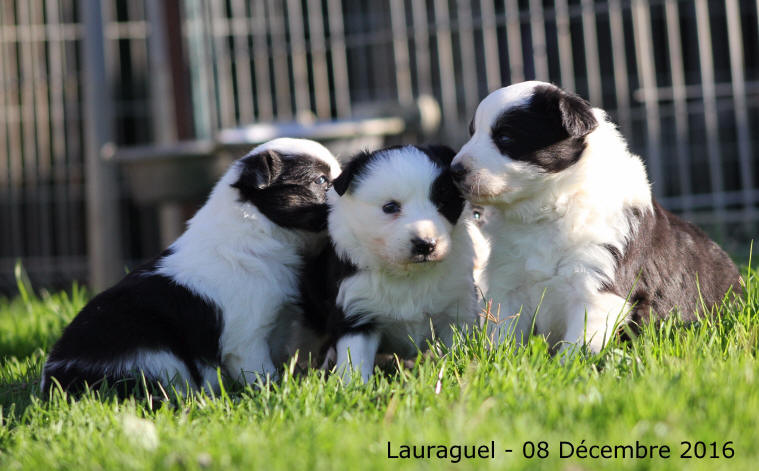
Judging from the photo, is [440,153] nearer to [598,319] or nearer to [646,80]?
[598,319]

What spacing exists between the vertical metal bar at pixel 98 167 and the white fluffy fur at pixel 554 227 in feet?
16.7

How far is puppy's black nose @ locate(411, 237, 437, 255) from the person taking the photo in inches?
122

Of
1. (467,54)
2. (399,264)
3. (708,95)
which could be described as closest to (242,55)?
(467,54)

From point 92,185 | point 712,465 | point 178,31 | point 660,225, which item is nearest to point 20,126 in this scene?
point 92,185

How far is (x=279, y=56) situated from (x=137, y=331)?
180 inches

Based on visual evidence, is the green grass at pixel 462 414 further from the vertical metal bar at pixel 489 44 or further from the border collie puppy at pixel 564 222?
the vertical metal bar at pixel 489 44

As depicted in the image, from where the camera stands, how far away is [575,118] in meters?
3.14

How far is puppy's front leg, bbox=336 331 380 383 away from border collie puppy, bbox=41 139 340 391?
1.12 feet

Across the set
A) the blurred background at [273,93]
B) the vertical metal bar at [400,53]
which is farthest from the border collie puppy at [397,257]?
the vertical metal bar at [400,53]

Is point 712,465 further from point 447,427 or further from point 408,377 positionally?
point 408,377

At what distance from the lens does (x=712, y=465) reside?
1.89 meters

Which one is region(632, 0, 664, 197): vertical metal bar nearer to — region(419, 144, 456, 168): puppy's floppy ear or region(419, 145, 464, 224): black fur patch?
region(419, 144, 456, 168): puppy's floppy ear

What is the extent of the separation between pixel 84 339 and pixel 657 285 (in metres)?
2.18

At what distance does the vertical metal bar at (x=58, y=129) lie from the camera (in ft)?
26.9
